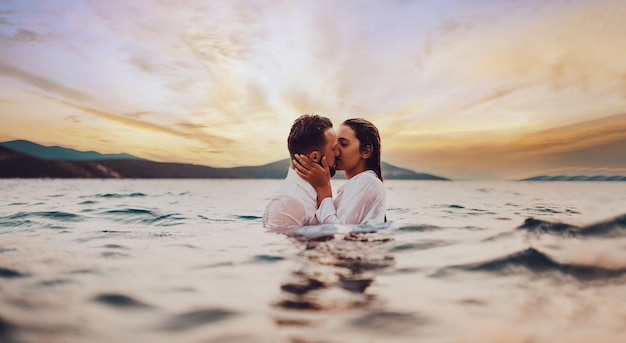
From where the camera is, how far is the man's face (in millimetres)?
5625

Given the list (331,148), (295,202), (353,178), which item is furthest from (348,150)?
(295,202)

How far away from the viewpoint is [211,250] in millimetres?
4973

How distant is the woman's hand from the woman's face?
364 mm

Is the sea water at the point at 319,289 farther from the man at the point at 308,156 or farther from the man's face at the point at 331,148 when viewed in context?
the man's face at the point at 331,148

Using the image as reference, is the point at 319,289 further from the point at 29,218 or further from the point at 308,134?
the point at 29,218

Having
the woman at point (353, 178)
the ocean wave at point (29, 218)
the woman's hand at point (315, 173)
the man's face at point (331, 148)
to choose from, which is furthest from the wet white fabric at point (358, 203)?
the ocean wave at point (29, 218)

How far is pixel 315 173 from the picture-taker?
546 cm

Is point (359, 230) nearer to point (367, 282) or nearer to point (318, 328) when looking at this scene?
point (367, 282)

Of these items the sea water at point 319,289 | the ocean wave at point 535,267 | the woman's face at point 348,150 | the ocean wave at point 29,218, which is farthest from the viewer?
the ocean wave at point 29,218

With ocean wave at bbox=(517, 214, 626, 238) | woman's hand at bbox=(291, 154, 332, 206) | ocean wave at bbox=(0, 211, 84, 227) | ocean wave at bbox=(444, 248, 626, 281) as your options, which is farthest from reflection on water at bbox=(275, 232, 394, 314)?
ocean wave at bbox=(0, 211, 84, 227)

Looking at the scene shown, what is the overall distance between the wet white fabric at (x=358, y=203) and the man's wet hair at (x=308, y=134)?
0.70m

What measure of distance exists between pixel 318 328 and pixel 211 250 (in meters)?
2.92

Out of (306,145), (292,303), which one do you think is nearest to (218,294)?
(292,303)

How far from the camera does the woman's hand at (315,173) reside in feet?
17.9
